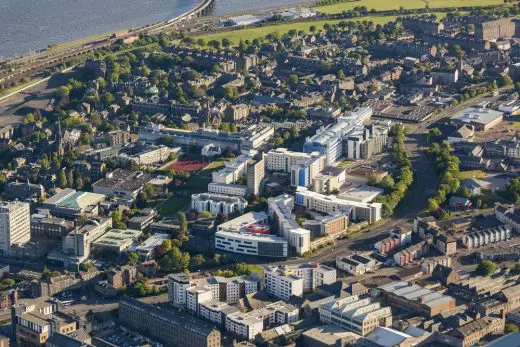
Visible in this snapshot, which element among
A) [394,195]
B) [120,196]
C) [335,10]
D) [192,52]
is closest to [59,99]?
[192,52]

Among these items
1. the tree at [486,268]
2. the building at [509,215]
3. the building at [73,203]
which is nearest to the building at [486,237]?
the building at [509,215]

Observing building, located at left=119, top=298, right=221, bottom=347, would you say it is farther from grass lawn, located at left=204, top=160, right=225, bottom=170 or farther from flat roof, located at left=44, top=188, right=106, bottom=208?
grass lawn, located at left=204, top=160, right=225, bottom=170

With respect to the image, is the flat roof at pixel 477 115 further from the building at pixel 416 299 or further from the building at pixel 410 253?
the building at pixel 416 299

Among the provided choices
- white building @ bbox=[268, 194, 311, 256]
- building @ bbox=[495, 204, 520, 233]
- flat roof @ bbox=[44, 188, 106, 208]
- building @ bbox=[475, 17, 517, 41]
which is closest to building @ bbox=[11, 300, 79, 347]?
white building @ bbox=[268, 194, 311, 256]

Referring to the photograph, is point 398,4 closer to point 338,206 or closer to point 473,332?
point 338,206

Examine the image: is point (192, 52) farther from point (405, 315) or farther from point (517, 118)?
point (405, 315)
